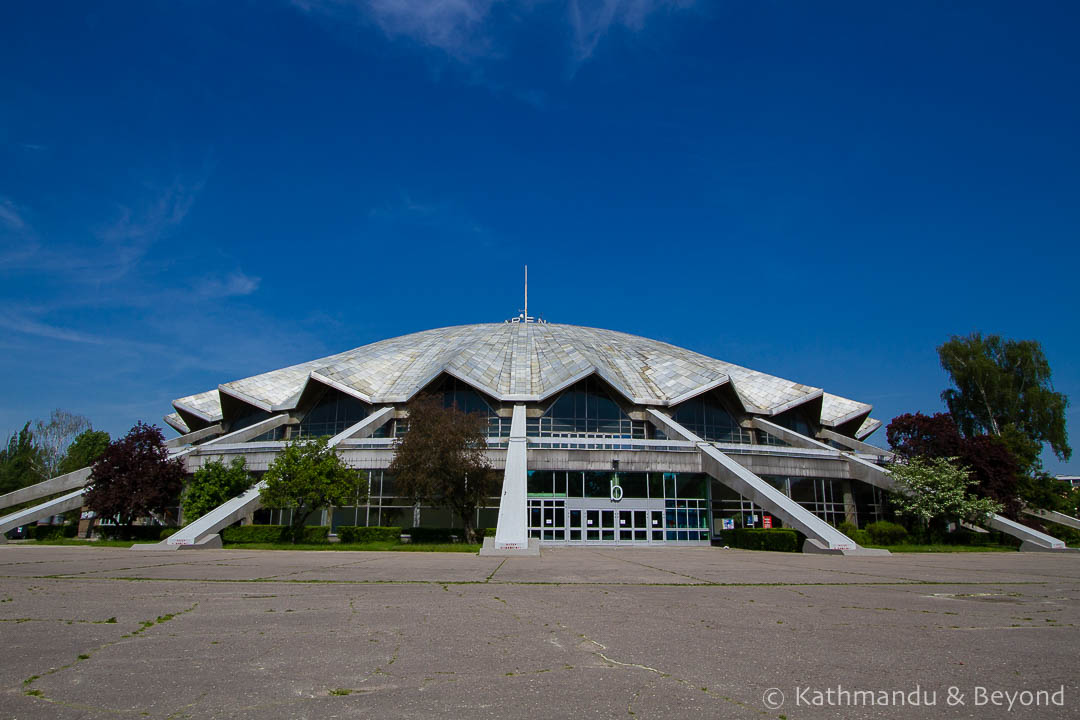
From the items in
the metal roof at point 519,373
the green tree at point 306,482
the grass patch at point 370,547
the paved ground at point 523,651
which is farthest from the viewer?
the metal roof at point 519,373

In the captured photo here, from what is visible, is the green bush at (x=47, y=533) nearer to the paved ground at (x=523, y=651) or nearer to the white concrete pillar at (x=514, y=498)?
the white concrete pillar at (x=514, y=498)

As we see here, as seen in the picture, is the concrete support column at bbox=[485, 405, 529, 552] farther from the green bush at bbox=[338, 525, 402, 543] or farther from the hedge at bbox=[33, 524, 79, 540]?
the hedge at bbox=[33, 524, 79, 540]

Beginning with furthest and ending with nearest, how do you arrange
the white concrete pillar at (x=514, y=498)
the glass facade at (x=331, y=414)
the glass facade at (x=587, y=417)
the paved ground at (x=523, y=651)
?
the glass facade at (x=331, y=414), the glass facade at (x=587, y=417), the white concrete pillar at (x=514, y=498), the paved ground at (x=523, y=651)

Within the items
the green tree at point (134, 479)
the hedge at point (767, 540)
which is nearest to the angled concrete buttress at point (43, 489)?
the green tree at point (134, 479)

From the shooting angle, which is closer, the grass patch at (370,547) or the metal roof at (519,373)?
the grass patch at (370,547)

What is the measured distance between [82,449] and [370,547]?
53.3 m

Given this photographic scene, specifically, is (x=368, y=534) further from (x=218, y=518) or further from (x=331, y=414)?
(x=331, y=414)

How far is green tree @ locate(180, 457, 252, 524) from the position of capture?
28.0m

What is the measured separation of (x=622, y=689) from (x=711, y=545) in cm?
2870

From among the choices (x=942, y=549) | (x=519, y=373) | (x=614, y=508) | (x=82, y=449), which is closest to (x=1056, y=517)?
(x=942, y=549)

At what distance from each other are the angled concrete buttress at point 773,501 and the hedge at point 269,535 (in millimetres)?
17411

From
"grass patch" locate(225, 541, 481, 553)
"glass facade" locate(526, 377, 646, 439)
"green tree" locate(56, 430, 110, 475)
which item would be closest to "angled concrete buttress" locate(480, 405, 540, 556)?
"grass patch" locate(225, 541, 481, 553)

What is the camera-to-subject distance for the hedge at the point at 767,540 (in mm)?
22922

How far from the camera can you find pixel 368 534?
25266mm
